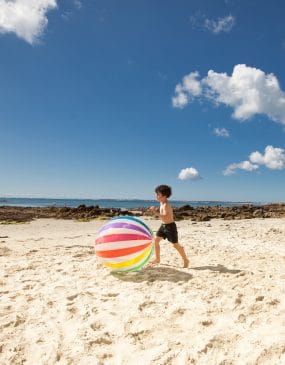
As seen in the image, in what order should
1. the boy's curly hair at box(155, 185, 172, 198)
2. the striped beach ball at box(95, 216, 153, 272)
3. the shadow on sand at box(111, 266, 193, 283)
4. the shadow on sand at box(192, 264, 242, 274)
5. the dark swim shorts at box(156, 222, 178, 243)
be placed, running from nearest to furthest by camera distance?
the shadow on sand at box(111, 266, 193, 283), the striped beach ball at box(95, 216, 153, 272), the shadow on sand at box(192, 264, 242, 274), the dark swim shorts at box(156, 222, 178, 243), the boy's curly hair at box(155, 185, 172, 198)

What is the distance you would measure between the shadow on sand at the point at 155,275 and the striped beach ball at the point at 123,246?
0.15 m

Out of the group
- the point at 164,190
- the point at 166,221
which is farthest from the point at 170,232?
the point at 164,190

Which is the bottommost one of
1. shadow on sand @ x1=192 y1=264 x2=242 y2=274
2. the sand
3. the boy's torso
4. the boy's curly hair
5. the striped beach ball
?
the sand

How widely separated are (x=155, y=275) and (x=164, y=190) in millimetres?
1821

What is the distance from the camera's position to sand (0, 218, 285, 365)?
3.67 meters

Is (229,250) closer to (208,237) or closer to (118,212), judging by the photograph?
(208,237)

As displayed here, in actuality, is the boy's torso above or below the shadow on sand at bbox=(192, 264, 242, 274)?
above

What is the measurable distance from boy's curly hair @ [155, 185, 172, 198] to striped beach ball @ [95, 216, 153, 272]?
113 centimetres

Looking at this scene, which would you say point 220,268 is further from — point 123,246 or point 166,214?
point 123,246

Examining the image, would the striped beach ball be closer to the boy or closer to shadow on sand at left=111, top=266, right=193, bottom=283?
shadow on sand at left=111, top=266, right=193, bottom=283

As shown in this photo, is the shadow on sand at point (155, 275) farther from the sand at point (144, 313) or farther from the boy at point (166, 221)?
the boy at point (166, 221)

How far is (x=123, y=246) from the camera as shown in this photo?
6273 mm

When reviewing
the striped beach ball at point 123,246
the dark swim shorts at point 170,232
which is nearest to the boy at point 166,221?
the dark swim shorts at point 170,232

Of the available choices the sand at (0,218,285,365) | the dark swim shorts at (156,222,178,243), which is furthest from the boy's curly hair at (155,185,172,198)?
the sand at (0,218,285,365)
